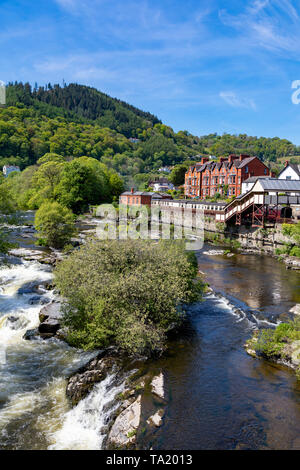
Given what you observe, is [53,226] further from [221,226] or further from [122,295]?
[122,295]

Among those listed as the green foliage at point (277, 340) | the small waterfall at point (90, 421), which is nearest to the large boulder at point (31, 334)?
the small waterfall at point (90, 421)

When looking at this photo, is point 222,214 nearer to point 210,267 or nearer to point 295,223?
point 295,223

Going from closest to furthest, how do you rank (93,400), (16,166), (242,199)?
(93,400), (242,199), (16,166)

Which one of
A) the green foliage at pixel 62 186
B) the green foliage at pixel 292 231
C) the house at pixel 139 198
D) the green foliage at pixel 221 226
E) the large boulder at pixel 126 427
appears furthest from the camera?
the house at pixel 139 198

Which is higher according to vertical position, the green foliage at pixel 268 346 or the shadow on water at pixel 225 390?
the green foliage at pixel 268 346

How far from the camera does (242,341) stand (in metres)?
19.2

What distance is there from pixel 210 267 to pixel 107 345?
69.6 ft

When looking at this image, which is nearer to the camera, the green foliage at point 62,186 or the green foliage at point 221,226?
the green foliage at point 221,226

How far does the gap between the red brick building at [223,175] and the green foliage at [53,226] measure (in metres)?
48.1

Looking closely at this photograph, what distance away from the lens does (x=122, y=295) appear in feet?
59.2

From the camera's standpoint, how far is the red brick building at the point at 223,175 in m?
78.7

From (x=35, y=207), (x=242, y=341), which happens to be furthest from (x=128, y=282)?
(x=35, y=207)

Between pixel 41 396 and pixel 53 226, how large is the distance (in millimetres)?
30020

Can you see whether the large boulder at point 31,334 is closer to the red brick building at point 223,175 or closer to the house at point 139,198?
the red brick building at point 223,175
